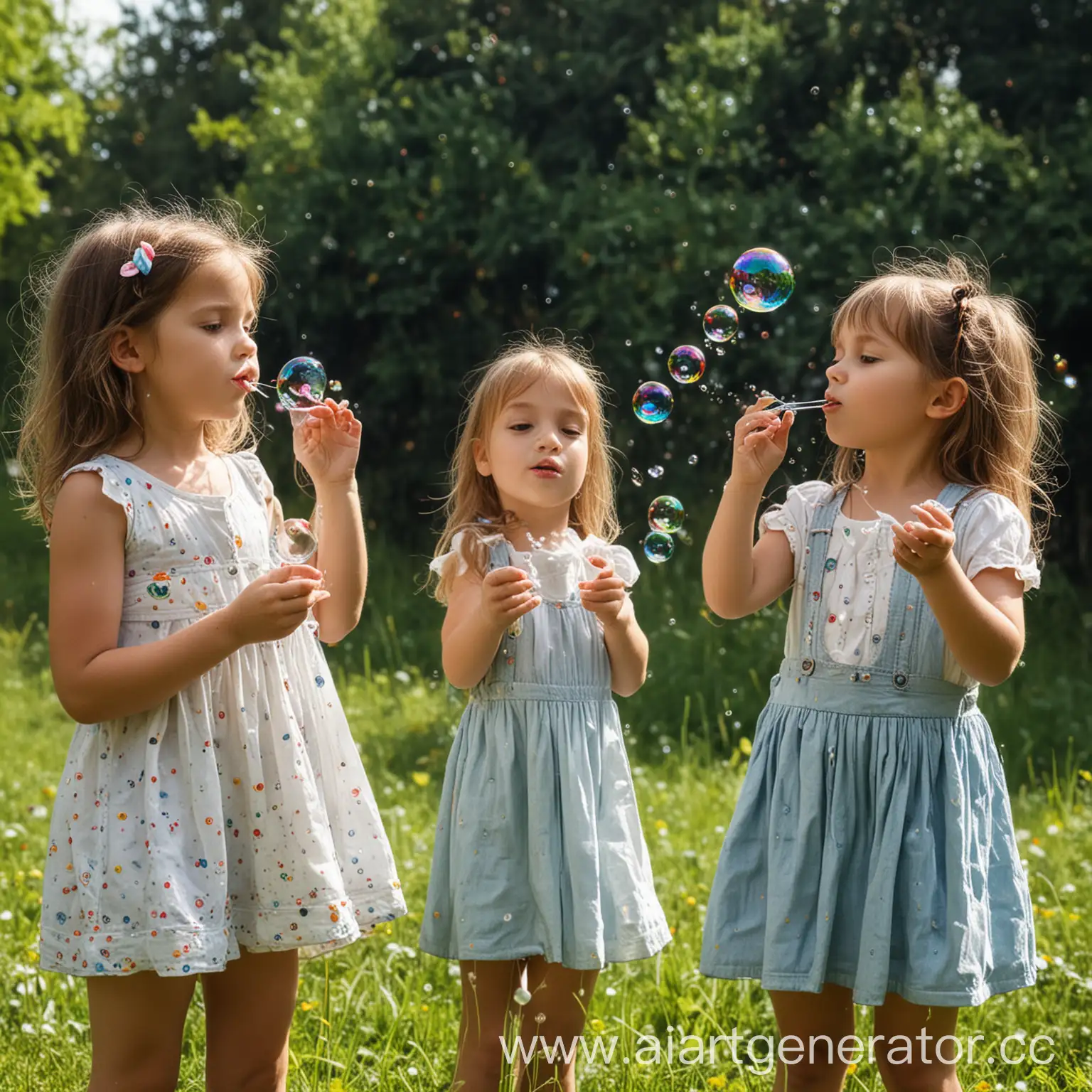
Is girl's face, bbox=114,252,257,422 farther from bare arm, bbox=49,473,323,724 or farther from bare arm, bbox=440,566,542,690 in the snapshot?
bare arm, bbox=440,566,542,690

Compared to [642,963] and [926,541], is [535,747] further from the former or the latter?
[642,963]

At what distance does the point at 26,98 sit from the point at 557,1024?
12362 millimetres

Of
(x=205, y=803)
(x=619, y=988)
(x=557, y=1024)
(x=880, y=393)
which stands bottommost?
(x=619, y=988)

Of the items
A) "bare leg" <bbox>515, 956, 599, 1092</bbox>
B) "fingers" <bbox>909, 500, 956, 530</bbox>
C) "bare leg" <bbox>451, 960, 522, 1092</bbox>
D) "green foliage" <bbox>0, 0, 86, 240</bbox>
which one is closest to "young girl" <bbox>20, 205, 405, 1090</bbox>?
"bare leg" <bbox>451, 960, 522, 1092</bbox>

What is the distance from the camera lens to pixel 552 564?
301 centimetres

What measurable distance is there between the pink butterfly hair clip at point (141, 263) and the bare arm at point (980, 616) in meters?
1.50

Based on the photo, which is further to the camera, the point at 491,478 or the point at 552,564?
the point at 491,478

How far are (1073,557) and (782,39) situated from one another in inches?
151

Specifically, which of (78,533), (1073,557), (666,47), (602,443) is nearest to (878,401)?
(602,443)

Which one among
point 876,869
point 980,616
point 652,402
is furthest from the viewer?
point 652,402

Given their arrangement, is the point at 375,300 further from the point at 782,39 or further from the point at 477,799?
the point at 477,799

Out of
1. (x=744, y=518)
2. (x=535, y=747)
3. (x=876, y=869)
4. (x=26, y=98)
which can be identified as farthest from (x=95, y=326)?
(x=26, y=98)

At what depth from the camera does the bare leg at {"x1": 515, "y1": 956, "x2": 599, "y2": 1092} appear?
2844 millimetres

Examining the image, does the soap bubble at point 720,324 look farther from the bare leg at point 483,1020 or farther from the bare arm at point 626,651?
the bare leg at point 483,1020
